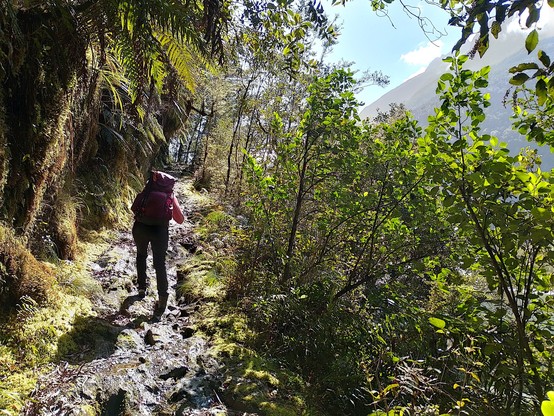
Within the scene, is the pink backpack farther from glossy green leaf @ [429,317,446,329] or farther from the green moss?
glossy green leaf @ [429,317,446,329]

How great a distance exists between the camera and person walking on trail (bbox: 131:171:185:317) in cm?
420

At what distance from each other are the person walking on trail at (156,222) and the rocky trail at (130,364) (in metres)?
0.30

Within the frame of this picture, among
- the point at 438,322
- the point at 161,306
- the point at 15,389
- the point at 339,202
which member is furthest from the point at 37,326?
the point at 339,202

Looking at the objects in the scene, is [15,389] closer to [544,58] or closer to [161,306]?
[161,306]

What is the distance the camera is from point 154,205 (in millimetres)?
4199

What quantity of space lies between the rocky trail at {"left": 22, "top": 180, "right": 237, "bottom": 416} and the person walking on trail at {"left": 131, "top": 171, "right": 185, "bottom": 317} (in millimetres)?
304

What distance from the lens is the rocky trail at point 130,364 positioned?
7.91 ft

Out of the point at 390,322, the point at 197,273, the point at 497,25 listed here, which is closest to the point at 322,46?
the point at 197,273

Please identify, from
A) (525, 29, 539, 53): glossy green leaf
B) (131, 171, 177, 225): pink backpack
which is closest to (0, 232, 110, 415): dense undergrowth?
(131, 171, 177, 225): pink backpack

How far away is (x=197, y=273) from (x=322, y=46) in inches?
715

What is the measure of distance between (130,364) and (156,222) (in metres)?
1.65

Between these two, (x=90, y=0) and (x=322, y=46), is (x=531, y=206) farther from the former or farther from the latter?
(x=322, y=46)

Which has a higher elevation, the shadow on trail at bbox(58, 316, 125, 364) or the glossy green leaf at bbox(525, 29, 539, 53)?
the glossy green leaf at bbox(525, 29, 539, 53)

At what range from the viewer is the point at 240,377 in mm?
3297
